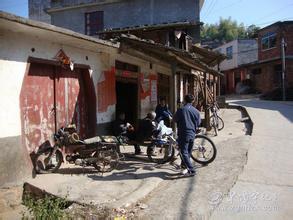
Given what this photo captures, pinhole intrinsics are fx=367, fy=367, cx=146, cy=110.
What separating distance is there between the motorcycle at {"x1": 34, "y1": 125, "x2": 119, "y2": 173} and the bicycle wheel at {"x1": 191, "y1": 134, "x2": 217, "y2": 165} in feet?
6.41

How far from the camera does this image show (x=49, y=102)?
27.4 ft

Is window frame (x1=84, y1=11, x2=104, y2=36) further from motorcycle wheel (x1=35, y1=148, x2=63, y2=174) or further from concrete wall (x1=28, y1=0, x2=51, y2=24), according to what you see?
motorcycle wheel (x1=35, y1=148, x2=63, y2=174)

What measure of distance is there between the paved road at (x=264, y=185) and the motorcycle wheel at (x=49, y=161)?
3.52 m

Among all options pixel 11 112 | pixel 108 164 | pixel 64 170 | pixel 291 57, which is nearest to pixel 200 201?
pixel 108 164

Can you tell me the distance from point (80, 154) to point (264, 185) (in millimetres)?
3880

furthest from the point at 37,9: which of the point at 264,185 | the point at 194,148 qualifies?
the point at 264,185

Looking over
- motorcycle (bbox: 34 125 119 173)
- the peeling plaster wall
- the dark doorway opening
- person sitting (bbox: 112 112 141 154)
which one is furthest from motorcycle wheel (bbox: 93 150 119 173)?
the dark doorway opening

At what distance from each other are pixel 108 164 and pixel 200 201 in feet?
8.68

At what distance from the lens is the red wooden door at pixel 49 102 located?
7617mm

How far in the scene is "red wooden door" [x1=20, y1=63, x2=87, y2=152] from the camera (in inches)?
300

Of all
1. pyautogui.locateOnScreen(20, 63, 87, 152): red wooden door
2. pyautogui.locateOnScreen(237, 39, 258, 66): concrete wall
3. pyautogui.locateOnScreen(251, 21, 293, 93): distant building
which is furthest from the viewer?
pyautogui.locateOnScreen(237, 39, 258, 66): concrete wall

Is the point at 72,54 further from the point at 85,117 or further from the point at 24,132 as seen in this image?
the point at 24,132

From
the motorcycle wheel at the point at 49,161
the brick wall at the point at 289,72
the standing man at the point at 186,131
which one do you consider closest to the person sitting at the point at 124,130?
the motorcycle wheel at the point at 49,161

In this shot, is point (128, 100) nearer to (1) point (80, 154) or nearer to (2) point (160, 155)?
(2) point (160, 155)
